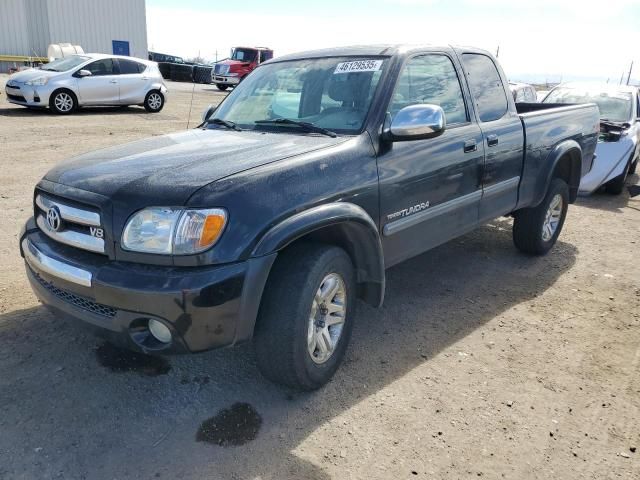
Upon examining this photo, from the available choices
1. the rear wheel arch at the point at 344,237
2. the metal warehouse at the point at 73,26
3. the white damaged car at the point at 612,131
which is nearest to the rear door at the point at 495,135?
the rear wheel arch at the point at 344,237

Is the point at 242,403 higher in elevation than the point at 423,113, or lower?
lower

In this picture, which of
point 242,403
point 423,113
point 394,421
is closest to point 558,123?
point 423,113

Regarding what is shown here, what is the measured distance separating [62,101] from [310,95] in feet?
40.4

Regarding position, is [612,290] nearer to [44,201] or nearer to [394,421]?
[394,421]

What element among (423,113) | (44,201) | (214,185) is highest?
(423,113)

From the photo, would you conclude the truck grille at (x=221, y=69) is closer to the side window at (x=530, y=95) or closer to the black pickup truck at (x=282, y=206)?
the side window at (x=530, y=95)

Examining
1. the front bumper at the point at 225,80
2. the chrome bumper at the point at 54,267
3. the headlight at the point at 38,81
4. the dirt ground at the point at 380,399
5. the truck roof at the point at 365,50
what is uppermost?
the truck roof at the point at 365,50

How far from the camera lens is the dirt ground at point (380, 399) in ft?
8.43

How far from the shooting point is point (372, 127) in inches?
129

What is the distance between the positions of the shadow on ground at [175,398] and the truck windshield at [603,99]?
6.31 meters

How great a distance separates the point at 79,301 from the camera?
275 centimetres

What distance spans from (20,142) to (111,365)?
8.30 meters

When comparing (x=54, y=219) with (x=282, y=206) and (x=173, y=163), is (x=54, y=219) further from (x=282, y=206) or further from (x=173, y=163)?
(x=282, y=206)

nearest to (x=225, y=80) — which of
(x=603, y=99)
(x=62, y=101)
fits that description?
(x=62, y=101)
